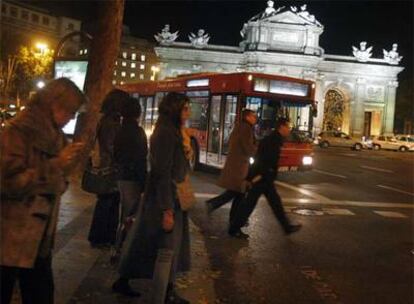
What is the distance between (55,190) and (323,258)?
15.7ft

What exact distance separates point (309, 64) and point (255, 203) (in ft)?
215

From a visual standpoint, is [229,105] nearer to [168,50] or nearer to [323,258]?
[323,258]

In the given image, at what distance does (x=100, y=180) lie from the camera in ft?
20.9

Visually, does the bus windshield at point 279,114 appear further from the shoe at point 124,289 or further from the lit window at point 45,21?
the lit window at point 45,21

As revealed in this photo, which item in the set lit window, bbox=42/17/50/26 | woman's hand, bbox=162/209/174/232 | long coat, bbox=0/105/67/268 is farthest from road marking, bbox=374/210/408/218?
lit window, bbox=42/17/50/26

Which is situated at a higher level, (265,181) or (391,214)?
(265,181)

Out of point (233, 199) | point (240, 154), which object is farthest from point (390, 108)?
point (240, 154)

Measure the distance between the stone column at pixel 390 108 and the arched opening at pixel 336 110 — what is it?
496cm

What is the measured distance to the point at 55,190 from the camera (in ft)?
11.0

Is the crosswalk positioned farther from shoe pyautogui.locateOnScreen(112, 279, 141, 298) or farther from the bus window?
shoe pyautogui.locateOnScreen(112, 279, 141, 298)

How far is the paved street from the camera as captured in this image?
5.59 m

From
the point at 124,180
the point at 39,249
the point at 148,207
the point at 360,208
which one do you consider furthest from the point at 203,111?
the point at 39,249

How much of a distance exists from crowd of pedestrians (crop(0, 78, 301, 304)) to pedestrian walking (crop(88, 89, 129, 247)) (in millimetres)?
11

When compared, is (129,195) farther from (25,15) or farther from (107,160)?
(25,15)
